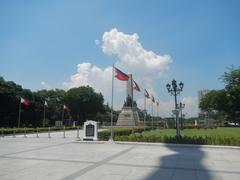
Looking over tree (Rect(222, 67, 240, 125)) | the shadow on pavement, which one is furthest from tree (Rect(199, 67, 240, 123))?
the shadow on pavement

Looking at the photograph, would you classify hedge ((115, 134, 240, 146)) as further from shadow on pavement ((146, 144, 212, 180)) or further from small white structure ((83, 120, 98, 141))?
shadow on pavement ((146, 144, 212, 180))

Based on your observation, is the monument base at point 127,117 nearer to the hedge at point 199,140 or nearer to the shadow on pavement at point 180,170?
the hedge at point 199,140

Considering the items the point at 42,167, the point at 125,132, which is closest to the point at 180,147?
the point at 42,167

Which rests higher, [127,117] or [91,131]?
[127,117]

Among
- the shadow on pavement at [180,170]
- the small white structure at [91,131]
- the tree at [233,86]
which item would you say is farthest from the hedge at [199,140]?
the tree at [233,86]

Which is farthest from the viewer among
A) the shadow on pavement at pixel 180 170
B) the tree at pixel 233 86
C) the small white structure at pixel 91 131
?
the tree at pixel 233 86

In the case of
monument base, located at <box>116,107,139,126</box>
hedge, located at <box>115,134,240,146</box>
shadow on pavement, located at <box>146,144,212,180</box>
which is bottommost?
shadow on pavement, located at <box>146,144,212,180</box>

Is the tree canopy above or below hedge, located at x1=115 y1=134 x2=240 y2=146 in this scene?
above

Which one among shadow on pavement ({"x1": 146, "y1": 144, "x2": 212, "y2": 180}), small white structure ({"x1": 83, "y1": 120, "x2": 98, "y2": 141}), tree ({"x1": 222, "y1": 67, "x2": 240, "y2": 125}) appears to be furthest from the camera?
tree ({"x1": 222, "y1": 67, "x2": 240, "y2": 125})

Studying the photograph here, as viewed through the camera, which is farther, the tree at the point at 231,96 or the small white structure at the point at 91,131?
the tree at the point at 231,96

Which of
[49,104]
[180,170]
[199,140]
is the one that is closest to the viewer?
[180,170]

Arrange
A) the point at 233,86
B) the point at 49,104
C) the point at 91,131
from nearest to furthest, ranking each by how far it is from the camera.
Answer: the point at 91,131, the point at 233,86, the point at 49,104

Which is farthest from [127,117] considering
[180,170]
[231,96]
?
[180,170]

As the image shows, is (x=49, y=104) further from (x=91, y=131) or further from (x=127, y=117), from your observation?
(x=91, y=131)
